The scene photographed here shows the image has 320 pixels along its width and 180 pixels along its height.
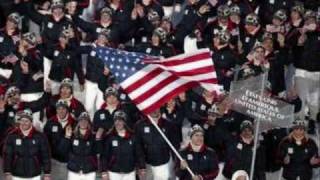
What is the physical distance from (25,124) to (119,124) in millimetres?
1581

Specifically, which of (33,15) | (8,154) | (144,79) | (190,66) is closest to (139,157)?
(8,154)

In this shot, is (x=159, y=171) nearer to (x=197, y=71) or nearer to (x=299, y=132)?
(x=299, y=132)

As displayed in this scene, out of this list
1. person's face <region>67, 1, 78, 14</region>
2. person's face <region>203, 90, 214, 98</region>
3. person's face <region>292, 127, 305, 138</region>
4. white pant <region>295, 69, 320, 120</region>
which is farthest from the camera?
person's face <region>67, 1, 78, 14</region>

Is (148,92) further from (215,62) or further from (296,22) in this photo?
(296,22)

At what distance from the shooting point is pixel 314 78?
853 inches

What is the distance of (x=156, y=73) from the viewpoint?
54.4 feet

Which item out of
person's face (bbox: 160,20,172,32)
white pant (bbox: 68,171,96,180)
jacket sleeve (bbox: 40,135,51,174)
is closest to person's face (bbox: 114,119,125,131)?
white pant (bbox: 68,171,96,180)

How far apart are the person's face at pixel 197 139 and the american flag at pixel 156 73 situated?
1.57 meters

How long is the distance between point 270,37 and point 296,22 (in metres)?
1.16

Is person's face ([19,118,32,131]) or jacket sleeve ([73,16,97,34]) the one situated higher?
jacket sleeve ([73,16,97,34])

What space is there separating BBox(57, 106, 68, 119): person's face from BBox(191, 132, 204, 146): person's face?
226 centimetres

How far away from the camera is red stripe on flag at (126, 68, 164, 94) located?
54.4ft

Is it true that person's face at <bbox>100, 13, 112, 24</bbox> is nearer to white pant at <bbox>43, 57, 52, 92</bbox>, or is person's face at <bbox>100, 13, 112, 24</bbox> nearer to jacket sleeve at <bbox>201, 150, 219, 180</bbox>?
white pant at <bbox>43, 57, 52, 92</bbox>

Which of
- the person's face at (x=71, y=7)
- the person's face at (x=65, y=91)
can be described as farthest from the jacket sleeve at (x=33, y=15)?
the person's face at (x=65, y=91)
